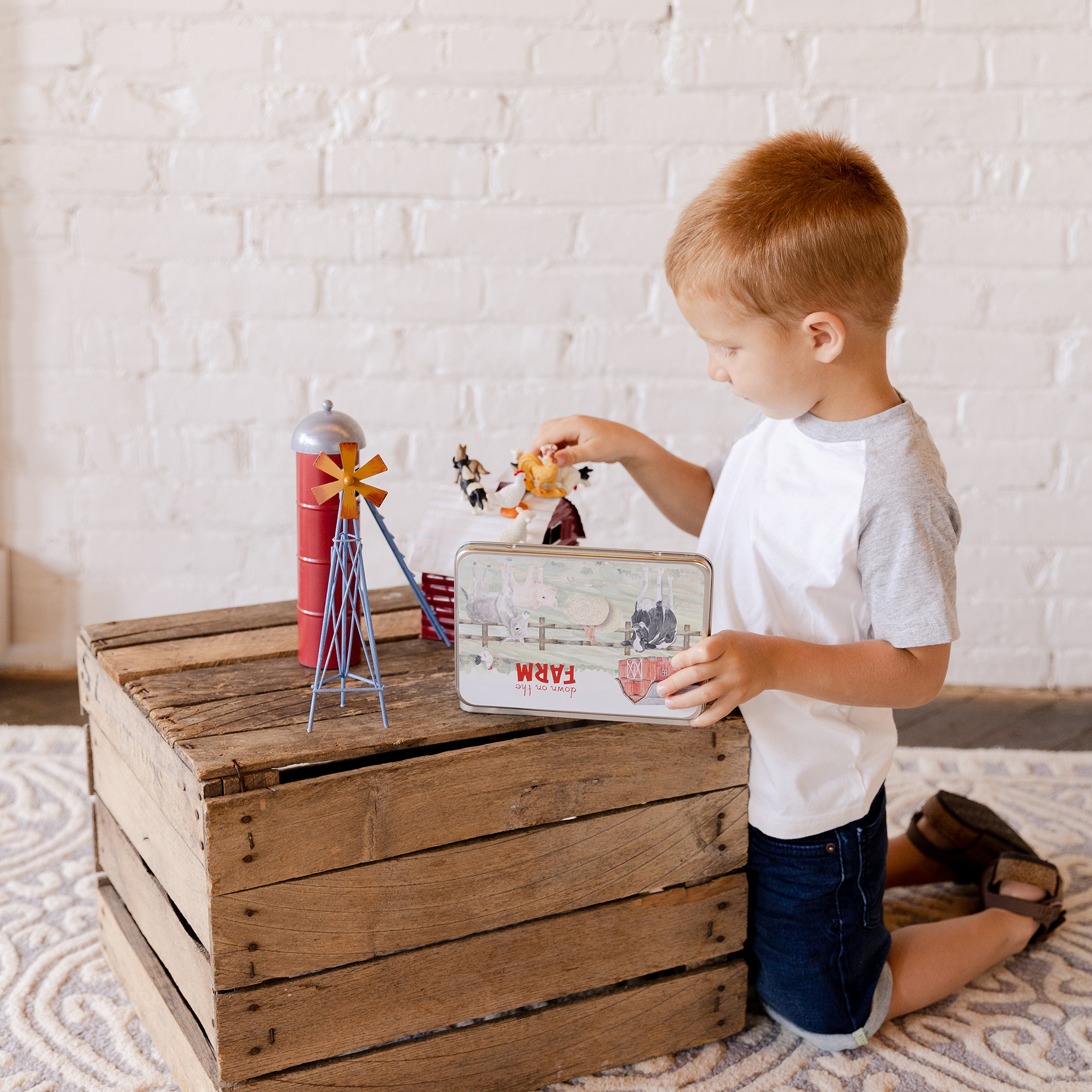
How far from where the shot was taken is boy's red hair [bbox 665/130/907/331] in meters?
0.87

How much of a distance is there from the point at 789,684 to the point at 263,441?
1.09m

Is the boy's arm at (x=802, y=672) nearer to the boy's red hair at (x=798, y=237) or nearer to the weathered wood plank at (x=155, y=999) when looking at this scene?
the boy's red hair at (x=798, y=237)

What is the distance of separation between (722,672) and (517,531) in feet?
0.76

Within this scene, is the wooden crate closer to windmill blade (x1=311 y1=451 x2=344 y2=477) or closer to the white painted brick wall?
windmill blade (x1=311 y1=451 x2=344 y2=477)

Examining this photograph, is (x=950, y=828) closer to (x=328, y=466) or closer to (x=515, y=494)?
(x=515, y=494)

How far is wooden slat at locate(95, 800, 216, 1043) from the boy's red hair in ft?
2.07

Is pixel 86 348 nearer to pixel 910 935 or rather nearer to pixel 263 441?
pixel 263 441

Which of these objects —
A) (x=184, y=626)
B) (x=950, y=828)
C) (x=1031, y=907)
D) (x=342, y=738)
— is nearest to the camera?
(x=342, y=738)

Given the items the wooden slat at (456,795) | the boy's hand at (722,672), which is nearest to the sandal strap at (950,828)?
the wooden slat at (456,795)

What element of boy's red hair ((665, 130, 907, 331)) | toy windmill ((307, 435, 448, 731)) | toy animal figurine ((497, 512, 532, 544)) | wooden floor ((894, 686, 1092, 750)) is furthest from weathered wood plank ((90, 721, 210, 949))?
wooden floor ((894, 686, 1092, 750))

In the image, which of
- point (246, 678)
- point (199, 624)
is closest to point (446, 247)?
point (199, 624)

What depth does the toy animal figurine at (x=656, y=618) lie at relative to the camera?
836mm

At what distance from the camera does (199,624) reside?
1.07m

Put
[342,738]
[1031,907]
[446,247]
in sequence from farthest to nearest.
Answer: [446,247] → [1031,907] → [342,738]
